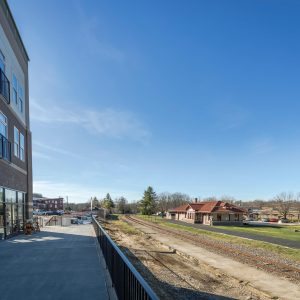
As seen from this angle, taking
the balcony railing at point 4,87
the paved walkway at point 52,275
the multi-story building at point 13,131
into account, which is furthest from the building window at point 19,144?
the paved walkway at point 52,275

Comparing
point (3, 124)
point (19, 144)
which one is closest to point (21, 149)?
point (19, 144)

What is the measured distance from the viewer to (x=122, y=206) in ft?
436

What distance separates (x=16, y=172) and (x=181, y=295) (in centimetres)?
1253

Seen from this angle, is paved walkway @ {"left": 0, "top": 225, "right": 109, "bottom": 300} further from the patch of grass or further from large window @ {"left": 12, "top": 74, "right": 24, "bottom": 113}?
the patch of grass

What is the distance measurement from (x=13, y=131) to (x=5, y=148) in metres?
2.92

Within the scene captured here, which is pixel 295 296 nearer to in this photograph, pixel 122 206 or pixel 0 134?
pixel 0 134

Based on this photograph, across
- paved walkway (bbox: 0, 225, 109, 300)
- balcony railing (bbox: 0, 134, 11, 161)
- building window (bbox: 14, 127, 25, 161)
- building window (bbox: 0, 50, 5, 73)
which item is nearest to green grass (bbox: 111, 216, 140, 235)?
building window (bbox: 14, 127, 25, 161)

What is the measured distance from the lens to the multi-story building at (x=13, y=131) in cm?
1623

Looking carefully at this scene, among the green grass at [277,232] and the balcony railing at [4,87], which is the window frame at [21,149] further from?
the green grass at [277,232]

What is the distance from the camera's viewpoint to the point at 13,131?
1855 centimetres

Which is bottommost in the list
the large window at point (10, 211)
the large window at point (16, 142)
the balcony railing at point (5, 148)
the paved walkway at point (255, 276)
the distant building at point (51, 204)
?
the distant building at point (51, 204)

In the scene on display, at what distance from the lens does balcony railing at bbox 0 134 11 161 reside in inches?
598

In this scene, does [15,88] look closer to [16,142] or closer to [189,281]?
[16,142]

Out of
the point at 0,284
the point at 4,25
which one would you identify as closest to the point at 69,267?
the point at 0,284
